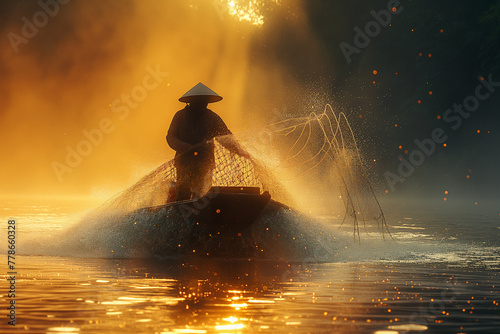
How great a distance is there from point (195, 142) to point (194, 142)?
0.04 ft

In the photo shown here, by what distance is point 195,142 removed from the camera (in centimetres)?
1030

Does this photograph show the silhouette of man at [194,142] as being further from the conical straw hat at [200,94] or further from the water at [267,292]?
the water at [267,292]

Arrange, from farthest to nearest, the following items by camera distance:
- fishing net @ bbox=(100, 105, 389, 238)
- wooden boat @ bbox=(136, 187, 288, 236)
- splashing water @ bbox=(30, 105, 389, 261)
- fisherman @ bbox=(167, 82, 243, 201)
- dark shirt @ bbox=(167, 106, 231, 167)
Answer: dark shirt @ bbox=(167, 106, 231, 167) → fishing net @ bbox=(100, 105, 389, 238) → fisherman @ bbox=(167, 82, 243, 201) → splashing water @ bbox=(30, 105, 389, 261) → wooden boat @ bbox=(136, 187, 288, 236)

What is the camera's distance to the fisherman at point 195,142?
32.8 feet

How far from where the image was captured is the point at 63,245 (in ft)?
34.2

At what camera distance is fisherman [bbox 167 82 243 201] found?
32.8ft

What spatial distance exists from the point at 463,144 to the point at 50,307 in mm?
28778

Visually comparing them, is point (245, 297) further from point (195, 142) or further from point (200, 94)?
point (200, 94)

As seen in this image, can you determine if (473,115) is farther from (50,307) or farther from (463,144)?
(50,307)

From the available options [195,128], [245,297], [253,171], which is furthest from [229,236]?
[245,297]

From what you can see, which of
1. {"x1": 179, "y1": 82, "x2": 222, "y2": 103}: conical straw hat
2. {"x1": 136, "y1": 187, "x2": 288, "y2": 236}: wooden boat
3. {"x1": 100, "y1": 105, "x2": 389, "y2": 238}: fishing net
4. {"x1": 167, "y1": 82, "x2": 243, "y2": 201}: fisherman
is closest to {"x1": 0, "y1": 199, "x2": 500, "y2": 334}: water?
{"x1": 136, "y1": 187, "x2": 288, "y2": 236}: wooden boat

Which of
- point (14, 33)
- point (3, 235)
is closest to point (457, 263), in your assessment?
point (3, 235)

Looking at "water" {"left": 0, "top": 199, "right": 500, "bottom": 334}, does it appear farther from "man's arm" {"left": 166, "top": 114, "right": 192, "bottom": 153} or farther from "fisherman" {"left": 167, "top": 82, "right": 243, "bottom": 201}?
"man's arm" {"left": 166, "top": 114, "right": 192, "bottom": 153}

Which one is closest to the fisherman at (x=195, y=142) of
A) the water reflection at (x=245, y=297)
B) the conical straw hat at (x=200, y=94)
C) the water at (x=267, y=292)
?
the conical straw hat at (x=200, y=94)
